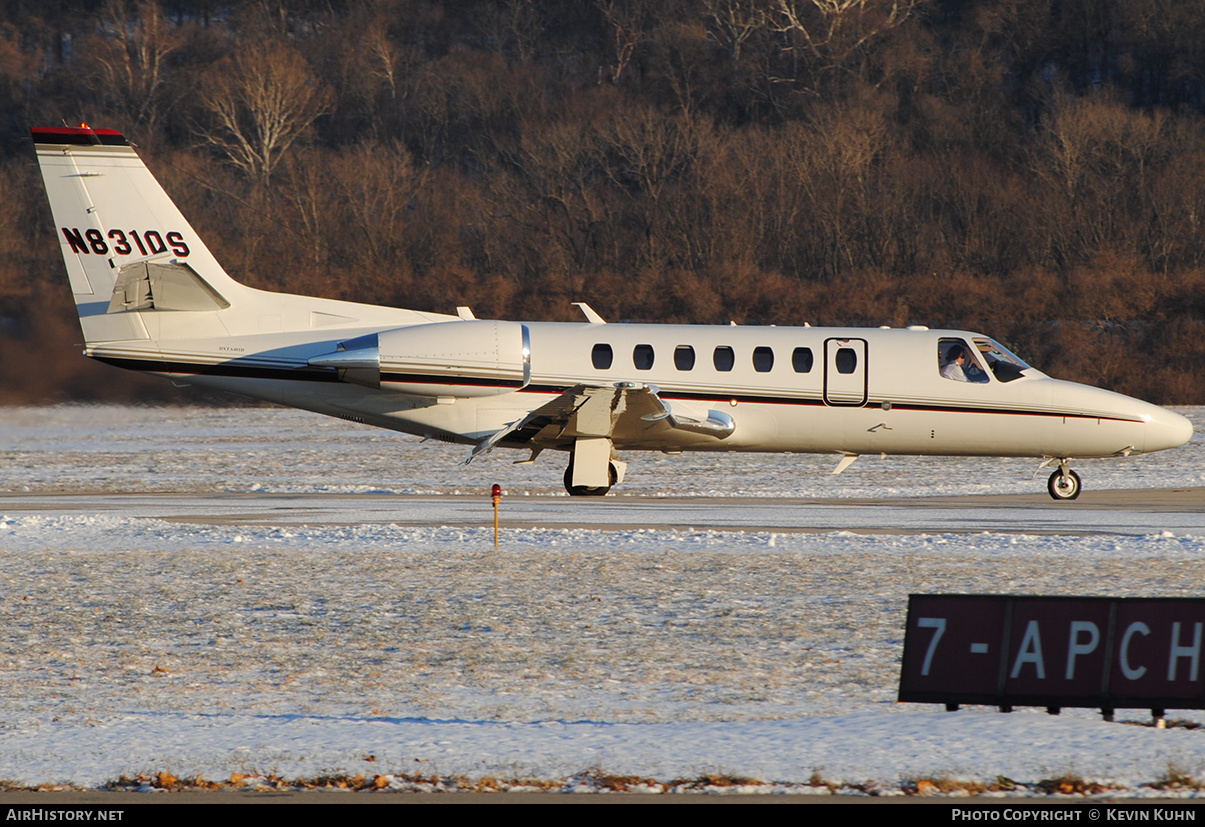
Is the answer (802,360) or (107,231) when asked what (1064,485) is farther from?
(107,231)

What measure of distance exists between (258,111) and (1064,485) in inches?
2201

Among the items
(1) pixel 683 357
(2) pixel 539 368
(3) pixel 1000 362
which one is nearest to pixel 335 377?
(2) pixel 539 368

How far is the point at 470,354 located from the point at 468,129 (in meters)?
58.2

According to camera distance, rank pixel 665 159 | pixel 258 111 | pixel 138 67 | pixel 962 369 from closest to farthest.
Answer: pixel 962 369
pixel 665 159
pixel 258 111
pixel 138 67

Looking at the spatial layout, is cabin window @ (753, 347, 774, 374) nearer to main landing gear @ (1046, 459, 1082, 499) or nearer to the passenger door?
the passenger door

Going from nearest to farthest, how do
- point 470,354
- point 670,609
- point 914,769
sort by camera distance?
1. point 914,769
2. point 670,609
3. point 470,354

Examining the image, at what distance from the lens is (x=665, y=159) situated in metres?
63.4

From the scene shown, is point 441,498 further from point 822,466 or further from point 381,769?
point 381,769

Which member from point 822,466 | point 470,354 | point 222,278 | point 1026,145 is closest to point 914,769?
point 470,354

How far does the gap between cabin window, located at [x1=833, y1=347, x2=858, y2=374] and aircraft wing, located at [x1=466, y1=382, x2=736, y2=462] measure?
1.86 meters

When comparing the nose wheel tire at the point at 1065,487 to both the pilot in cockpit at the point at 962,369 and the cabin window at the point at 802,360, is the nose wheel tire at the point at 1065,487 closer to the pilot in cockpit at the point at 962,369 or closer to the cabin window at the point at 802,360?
the pilot in cockpit at the point at 962,369

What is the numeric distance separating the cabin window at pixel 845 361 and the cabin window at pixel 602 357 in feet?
11.3

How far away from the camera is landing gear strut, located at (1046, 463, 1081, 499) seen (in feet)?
68.3

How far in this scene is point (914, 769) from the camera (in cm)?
655
